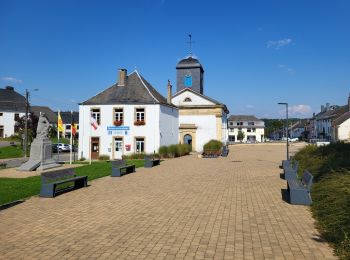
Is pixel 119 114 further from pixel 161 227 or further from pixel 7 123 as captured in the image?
pixel 7 123

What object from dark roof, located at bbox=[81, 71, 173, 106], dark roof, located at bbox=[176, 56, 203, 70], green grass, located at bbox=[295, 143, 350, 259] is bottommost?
green grass, located at bbox=[295, 143, 350, 259]

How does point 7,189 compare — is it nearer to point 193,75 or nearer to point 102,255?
point 102,255

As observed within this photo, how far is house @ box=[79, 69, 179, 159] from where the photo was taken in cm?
3528

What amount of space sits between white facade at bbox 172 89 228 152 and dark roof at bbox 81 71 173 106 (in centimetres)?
1174

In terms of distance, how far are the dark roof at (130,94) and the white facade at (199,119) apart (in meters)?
11.7

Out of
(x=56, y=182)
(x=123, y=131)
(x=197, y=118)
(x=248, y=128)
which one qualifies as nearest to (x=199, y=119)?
(x=197, y=118)

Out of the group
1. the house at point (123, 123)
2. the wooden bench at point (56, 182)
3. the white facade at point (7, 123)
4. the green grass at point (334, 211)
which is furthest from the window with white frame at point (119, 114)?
the white facade at point (7, 123)

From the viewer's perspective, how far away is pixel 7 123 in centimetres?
7162

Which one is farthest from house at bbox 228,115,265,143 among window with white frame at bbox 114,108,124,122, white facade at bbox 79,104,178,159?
window with white frame at bbox 114,108,124,122

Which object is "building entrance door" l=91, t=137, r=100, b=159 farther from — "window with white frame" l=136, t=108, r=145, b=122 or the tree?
the tree

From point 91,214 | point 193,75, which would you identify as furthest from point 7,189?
point 193,75

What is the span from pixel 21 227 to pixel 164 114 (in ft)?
97.7

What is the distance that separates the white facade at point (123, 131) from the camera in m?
35.2

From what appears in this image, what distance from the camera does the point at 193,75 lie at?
172ft
